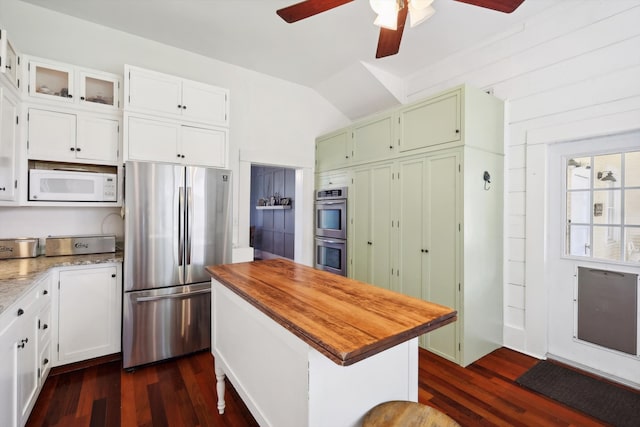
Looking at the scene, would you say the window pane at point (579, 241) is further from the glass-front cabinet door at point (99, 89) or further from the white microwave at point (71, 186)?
the glass-front cabinet door at point (99, 89)

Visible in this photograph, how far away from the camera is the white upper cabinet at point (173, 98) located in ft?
8.72

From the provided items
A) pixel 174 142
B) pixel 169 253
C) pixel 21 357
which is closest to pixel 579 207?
pixel 169 253

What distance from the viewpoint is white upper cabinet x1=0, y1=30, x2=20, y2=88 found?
1972 mm

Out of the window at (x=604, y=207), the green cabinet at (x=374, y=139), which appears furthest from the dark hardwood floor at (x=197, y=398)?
the green cabinet at (x=374, y=139)

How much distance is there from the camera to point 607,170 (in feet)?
8.05

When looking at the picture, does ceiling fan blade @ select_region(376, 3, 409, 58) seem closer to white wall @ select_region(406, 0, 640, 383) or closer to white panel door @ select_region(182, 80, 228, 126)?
white wall @ select_region(406, 0, 640, 383)

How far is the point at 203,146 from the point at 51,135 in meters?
1.20

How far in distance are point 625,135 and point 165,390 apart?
407 centimetres

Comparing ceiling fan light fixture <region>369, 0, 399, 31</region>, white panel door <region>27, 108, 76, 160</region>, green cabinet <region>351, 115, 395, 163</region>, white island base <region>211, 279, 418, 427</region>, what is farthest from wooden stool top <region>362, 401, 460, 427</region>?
white panel door <region>27, 108, 76, 160</region>

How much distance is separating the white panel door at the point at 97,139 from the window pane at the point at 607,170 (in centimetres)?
424

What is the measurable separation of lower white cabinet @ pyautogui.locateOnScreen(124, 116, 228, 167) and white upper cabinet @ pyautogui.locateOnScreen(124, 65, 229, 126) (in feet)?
0.30

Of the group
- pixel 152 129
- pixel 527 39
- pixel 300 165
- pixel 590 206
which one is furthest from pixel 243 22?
pixel 590 206

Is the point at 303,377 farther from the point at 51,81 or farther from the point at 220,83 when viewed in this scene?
the point at 220,83

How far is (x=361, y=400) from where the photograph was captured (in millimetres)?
1128
